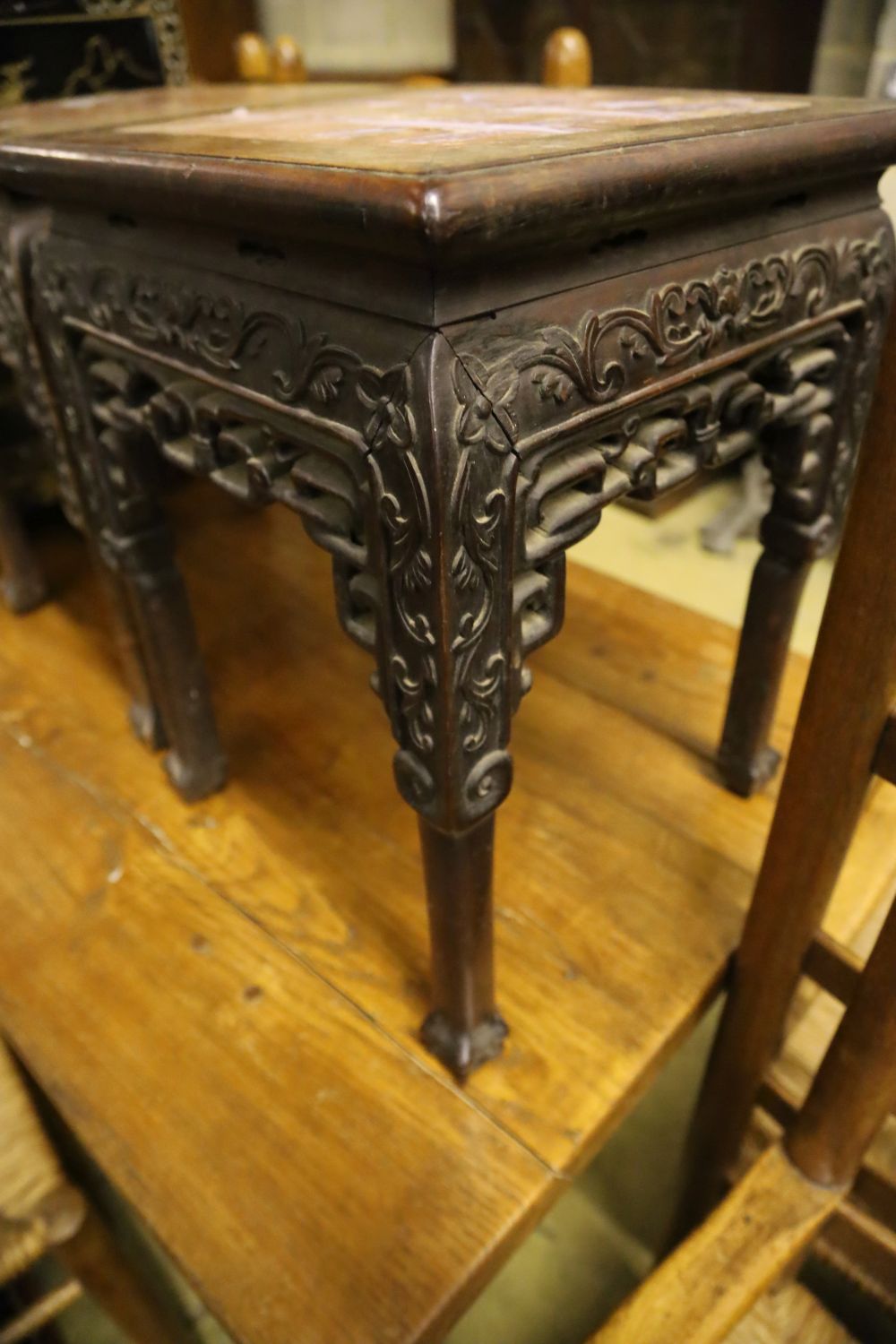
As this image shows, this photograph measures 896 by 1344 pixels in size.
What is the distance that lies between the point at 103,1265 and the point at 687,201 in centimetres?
99

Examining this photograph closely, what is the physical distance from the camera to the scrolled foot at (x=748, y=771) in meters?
0.90

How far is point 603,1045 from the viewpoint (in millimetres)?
706

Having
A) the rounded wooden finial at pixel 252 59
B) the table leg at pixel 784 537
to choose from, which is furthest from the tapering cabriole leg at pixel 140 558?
the rounded wooden finial at pixel 252 59

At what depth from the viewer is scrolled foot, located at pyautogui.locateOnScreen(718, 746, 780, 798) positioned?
0.90m

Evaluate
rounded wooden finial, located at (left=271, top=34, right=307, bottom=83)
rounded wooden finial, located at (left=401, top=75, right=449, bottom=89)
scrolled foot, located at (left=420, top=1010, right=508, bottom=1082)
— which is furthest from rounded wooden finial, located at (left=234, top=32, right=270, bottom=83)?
scrolled foot, located at (left=420, top=1010, right=508, bottom=1082)

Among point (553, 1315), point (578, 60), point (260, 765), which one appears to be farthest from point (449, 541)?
point (578, 60)

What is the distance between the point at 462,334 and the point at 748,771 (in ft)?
2.02

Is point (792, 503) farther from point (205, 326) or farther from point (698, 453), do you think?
point (205, 326)

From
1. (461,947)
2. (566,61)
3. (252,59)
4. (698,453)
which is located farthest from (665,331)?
(252,59)

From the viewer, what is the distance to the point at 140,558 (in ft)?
2.63

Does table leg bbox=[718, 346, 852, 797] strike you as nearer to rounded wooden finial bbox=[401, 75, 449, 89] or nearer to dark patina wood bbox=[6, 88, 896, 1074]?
dark patina wood bbox=[6, 88, 896, 1074]

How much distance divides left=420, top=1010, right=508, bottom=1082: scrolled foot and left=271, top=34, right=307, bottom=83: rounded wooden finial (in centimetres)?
135

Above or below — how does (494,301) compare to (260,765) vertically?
above

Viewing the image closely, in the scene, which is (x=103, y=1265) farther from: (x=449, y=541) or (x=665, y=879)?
(x=449, y=541)
